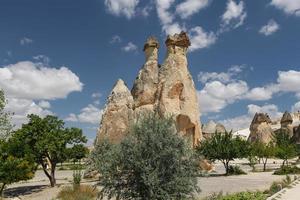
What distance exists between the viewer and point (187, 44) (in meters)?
47.0

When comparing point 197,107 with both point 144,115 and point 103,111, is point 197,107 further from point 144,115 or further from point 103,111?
point 144,115

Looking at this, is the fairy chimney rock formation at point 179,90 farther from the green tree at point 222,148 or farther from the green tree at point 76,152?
the green tree at point 76,152

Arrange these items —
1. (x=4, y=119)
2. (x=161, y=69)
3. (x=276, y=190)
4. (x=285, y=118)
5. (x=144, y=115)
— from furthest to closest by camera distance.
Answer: (x=285, y=118) < (x=161, y=69) < (x=4, y=119) < (x=276, y=190) < (x=144, y=115)

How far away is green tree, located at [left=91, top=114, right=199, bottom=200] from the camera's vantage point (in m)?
12.3

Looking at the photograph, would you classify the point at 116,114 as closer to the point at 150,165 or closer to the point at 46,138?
the point at 46,138

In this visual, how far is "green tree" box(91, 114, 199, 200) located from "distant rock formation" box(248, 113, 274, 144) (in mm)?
81395

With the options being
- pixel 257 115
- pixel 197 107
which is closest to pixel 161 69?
pixel 197 107

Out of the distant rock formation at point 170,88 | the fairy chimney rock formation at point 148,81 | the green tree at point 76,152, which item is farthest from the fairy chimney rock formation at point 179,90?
the green tree at point 76,152

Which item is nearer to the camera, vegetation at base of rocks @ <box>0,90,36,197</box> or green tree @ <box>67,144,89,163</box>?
vegetation at base of rocks @ <box>0,90,36,197</box>

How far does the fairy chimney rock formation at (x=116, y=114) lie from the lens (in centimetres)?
3781

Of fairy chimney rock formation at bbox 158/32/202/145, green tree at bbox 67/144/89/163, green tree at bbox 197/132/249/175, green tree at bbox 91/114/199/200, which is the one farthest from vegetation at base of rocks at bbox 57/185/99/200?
fairy chimney rock formation at bbox 158/32/202/145

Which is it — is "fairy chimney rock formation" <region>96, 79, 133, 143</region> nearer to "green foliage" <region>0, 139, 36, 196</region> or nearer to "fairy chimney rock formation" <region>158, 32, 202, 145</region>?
"fairy chimney rock formation" <region>158, 32, 202, 145</region>

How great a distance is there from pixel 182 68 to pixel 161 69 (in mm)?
2393

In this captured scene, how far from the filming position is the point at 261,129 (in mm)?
93000
